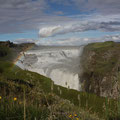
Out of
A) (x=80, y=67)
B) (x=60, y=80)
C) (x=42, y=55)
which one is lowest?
(x=60, y=80)

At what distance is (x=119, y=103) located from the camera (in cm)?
229

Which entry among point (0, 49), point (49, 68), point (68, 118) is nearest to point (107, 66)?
point (49, 68)

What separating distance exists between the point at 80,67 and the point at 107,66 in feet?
30.0

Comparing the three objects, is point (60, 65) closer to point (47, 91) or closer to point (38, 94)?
point (47, 91)

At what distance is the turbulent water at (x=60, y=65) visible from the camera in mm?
38531

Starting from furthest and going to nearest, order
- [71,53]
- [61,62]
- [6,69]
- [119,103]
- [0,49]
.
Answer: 1. [71,53]
2. [61,62]
3. [0,49]
4. [6,69]
5. [119,103]

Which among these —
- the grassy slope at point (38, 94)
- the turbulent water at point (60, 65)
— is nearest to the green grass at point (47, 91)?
the grassy slope at point (38, 94)

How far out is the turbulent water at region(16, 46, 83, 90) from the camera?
38531mm

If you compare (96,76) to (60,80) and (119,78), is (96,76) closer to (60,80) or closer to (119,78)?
(60,80)

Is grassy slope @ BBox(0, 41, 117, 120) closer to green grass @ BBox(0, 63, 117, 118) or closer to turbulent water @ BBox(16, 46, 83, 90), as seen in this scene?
green grass @ BBox(0, 63, 117, 118)

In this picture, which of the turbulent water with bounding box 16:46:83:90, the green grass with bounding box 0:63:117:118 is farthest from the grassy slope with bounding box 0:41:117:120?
the turbulent water with bounding box 16:46:83:90

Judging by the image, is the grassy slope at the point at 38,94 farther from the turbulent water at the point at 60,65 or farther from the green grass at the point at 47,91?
A: the turbulent water at the point at 60,65

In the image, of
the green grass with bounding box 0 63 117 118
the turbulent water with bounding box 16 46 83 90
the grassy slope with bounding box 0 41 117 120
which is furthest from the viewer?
the turbulent water with bounding box 16 46 83 90

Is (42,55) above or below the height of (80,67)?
above
